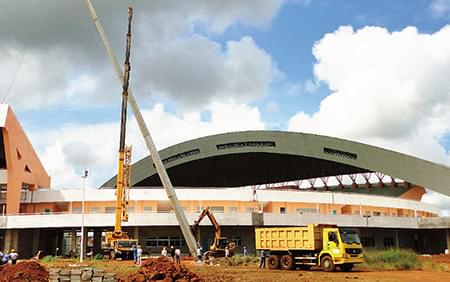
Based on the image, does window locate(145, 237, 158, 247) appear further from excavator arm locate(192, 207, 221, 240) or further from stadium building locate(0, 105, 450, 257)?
excavator arm locate(192, 207, 221, 240)

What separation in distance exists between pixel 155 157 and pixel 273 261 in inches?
580

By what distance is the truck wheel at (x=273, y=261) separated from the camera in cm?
2984

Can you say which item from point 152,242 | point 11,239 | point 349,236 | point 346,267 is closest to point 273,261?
point 346,267

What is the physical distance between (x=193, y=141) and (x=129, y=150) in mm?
18548

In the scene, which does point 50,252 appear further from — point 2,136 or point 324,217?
point 324,217

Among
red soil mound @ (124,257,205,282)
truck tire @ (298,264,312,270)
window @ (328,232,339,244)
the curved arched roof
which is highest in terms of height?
the curved arched roof

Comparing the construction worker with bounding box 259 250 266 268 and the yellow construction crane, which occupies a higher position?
the yellow construction crane

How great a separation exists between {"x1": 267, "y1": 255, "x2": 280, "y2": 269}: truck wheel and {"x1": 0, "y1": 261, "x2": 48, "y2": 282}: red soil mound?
1442cm

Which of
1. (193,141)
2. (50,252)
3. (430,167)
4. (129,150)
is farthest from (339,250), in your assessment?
(50,252)

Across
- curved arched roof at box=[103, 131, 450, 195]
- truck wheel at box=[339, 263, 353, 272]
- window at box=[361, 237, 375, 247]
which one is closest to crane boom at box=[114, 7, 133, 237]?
truck wheel at box=[339, 263, 353, 272]

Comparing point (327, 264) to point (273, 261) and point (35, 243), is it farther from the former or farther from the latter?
point (35, 243)

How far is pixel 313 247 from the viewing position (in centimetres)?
2800

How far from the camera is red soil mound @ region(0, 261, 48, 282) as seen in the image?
18750 millimetres

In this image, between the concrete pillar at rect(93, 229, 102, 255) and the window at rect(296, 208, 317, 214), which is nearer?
the window at rect(296, 208, 317, 214)
